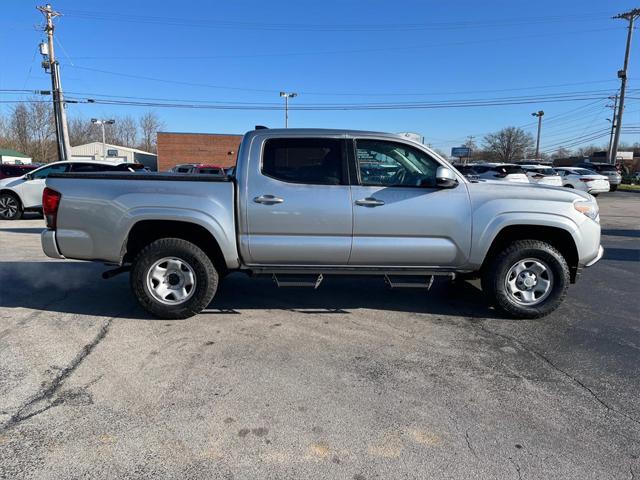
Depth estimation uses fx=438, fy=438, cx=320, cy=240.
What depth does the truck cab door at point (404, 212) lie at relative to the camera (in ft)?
14.5

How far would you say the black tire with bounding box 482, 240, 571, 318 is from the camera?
4.61 metres

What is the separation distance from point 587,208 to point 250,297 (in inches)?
155

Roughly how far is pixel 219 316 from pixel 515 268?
3.23m

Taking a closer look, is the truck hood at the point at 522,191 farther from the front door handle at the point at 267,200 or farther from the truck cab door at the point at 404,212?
the front door handle at the point at 267,200

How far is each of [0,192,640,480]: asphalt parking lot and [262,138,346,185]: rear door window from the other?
1.52 meters

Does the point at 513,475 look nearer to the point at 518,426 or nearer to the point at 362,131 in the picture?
the point at 518,426

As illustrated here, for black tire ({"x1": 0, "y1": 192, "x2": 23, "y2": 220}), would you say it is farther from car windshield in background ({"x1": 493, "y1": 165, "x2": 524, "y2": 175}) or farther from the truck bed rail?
car windshield in background ({"x1": 493, "y1": 165, "x2": 524, "y2": 175})

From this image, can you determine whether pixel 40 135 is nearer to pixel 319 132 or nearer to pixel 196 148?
pixel 196 148

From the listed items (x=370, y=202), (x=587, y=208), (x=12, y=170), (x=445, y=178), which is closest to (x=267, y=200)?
(x=370, y=202)

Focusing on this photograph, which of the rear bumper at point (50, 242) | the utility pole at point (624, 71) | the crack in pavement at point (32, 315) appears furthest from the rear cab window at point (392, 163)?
the utility pole at point (624, 71)

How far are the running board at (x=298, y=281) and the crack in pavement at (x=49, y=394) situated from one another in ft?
5.80

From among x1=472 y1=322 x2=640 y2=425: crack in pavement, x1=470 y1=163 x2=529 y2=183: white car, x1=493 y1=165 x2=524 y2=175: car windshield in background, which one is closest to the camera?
x1=472 y1=322 x2=640 y2=425: crack in pavement

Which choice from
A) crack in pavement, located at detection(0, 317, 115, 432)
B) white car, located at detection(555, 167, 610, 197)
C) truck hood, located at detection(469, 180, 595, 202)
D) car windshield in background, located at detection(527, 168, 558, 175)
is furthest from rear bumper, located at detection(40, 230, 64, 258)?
car windshield in background, located at detection(527, 168, 558, 175)

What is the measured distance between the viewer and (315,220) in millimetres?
4418
